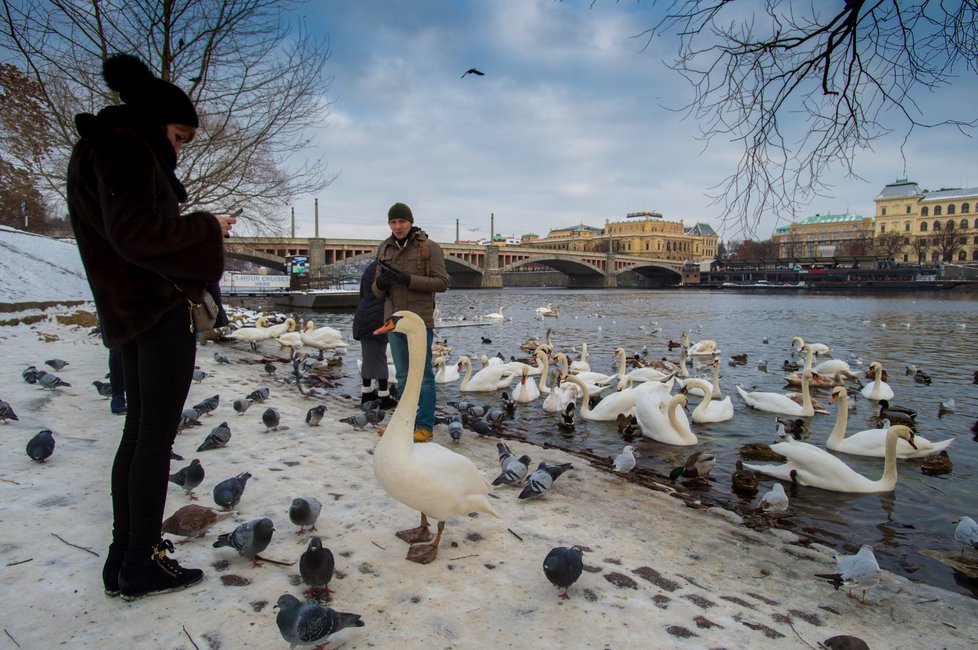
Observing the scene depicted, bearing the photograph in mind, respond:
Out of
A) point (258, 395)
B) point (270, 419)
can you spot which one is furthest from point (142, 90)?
point (258, 395)

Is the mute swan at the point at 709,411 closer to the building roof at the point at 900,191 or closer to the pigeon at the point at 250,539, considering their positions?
the pigeon at the point at 250,539

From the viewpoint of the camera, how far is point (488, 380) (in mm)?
9812

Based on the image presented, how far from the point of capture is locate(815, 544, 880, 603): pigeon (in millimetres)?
2975

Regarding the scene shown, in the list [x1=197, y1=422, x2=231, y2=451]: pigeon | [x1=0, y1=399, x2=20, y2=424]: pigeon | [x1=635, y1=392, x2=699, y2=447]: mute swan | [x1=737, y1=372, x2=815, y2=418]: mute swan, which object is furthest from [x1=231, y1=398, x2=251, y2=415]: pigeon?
[x1=737, y1=372, x2=815, y2=418]: mute swan

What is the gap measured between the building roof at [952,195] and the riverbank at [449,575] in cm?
10281

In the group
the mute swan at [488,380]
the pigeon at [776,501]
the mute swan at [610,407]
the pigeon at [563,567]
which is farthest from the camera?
the mute swan at [488,380]

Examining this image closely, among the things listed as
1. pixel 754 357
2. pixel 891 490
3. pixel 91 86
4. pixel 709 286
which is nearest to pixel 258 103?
pixel 91 86

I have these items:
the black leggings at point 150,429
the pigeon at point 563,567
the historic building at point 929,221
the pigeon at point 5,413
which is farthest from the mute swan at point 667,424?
the historic building at point 929,221

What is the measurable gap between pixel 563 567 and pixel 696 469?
11.0 feet

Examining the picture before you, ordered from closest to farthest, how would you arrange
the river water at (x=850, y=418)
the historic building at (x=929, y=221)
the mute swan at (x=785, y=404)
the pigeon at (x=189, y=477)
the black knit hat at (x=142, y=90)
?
the black knit hat at (x=142, y=90), the pigeon at (x=189, y=477), the river water at (x=850, y=418), the mute swan at (x=785, y=404), the historic building at (x=929, y=221)

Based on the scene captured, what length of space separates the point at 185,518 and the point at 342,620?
1.36 metres

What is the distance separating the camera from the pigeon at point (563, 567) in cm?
244

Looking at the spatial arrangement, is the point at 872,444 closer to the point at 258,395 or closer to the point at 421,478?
the point at 421,478

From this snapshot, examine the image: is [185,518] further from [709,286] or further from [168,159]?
[709,286]
